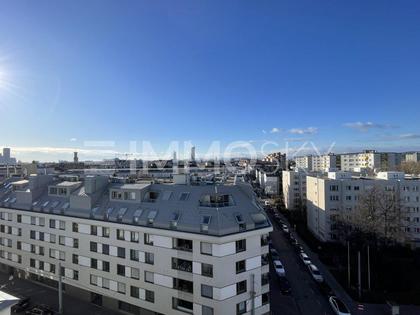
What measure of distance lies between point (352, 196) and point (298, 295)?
27488mm

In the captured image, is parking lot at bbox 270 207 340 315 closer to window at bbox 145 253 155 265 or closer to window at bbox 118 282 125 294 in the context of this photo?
window at bbox 145 253 155 265

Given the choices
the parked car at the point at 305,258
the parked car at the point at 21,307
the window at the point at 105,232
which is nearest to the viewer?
the window at the point at 105,232

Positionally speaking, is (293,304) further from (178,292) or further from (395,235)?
(395,235)

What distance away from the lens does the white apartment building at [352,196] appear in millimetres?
54469

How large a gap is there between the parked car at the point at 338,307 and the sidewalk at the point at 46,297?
22.1 m

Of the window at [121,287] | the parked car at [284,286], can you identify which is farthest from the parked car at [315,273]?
the window at [121,287]

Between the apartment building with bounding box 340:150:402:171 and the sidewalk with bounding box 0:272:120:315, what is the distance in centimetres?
13089

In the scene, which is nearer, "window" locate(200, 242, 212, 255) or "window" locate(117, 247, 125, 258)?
"window" locate(200, 242, 212, 255)

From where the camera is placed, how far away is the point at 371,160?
143 meters

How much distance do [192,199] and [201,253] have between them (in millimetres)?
5364

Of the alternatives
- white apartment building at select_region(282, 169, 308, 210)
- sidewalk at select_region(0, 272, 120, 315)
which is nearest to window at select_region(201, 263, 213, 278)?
sidewalk at select_region(0, 272, 120, 315)

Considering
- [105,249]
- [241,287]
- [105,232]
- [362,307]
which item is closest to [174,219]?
[241,287]

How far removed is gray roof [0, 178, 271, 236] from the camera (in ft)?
85.8

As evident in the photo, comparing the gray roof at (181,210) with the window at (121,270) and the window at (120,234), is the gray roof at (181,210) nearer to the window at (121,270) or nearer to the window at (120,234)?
the window at (120,234)
